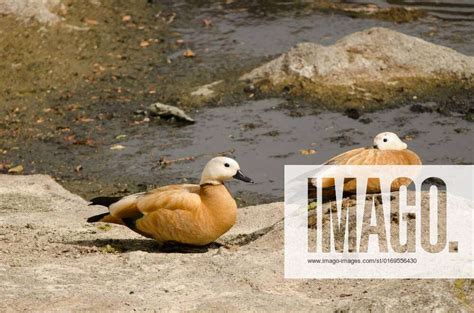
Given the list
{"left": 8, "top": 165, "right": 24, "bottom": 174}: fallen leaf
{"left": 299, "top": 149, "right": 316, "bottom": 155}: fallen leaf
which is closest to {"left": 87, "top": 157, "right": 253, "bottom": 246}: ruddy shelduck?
{"left": 299, "top": 149, "right": 316, "bottom": 155}: fallen leaf

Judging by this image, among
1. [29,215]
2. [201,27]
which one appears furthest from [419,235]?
[201,27]

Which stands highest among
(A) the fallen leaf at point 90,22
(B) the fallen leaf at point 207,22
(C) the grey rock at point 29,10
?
(C) the grey rock at point 29,10

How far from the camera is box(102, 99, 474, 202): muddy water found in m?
11.8

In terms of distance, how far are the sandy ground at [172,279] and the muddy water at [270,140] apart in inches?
86.9

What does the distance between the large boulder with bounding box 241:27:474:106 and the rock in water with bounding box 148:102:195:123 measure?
1.53m

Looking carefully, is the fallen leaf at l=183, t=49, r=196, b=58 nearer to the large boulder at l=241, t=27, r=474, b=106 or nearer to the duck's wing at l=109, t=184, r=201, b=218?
the large boulder at l=241, t=27, r=474, b=106

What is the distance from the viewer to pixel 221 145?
12703 mm

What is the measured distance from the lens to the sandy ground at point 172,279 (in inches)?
249

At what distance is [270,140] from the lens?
12719 millimetres

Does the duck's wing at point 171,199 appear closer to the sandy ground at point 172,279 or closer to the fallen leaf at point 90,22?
the sandy ground at point 172,279

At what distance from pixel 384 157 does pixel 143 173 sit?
4.15 meters

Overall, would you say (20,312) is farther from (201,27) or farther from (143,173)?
(201,27)

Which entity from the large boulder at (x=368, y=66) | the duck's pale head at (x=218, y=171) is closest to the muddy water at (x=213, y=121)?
the large boulder at (x=368, y=66)

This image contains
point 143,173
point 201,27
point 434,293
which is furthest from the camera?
point 201,27
